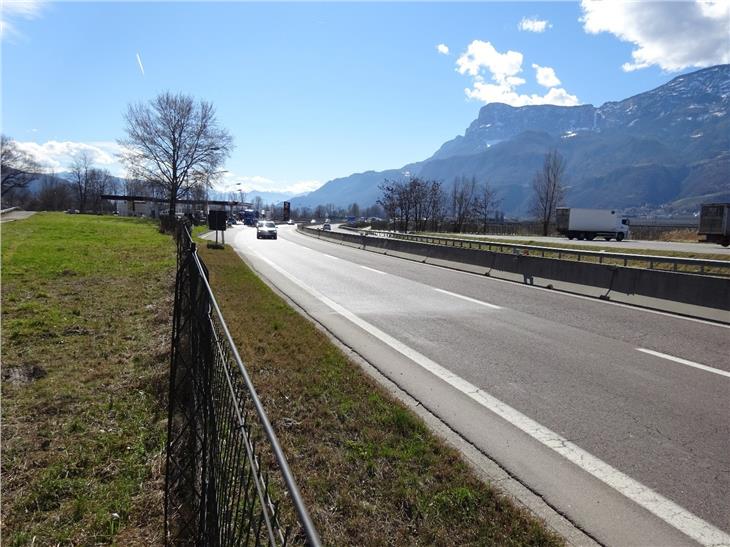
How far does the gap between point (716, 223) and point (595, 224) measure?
1599 centimetres

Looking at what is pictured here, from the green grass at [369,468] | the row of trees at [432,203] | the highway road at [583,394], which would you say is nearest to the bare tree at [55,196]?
the row of trees at [432,203]

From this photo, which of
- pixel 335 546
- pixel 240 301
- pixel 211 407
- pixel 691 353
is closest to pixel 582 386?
pixel 691 353

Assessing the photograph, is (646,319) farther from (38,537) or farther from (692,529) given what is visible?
(38,537)

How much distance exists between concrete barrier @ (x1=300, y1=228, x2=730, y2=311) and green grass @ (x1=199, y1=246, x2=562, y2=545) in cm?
851

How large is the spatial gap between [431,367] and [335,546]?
403 cm

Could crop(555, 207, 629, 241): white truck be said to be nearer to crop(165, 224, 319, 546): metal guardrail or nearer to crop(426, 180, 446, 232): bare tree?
crop(426, 180, 446, 232): bare tree

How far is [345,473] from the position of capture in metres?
3.99

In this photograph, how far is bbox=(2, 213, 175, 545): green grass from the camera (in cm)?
373

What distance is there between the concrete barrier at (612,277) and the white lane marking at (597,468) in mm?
7307

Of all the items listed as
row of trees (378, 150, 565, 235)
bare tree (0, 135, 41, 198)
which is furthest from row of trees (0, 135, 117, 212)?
row of trees (378, 150, 565, 235)

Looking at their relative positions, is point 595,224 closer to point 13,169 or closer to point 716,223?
point 716,223

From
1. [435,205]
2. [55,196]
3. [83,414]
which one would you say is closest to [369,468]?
[83,414]

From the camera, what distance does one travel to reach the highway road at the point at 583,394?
3.63 m

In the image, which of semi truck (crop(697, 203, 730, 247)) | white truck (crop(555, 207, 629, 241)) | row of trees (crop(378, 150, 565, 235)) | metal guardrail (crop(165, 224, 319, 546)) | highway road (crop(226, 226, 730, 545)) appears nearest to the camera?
metal guardrail (crop(165, 224, 319, 546))
